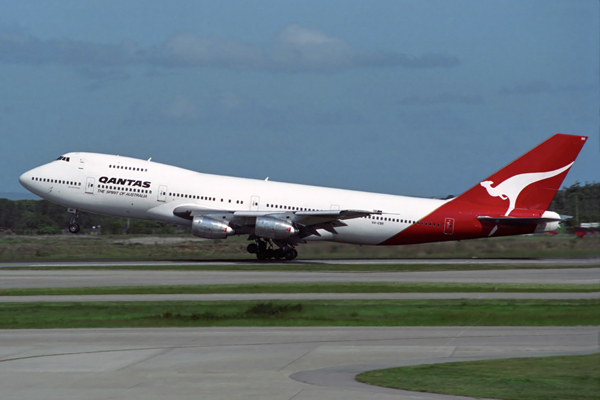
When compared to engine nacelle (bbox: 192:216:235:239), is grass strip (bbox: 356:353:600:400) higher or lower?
lower

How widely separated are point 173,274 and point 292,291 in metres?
8.23

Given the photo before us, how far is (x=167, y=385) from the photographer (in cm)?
1097

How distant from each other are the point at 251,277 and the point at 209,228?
822 centimetres

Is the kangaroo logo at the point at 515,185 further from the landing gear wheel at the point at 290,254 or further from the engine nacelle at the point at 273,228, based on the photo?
the engine nacelle at the point at 273,228

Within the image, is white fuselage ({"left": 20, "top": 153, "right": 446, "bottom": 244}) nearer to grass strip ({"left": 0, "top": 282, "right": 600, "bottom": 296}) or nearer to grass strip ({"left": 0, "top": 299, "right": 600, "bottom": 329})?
grass strip ({"left": 0, "top": 282, "right": 600, "bottom": 296})

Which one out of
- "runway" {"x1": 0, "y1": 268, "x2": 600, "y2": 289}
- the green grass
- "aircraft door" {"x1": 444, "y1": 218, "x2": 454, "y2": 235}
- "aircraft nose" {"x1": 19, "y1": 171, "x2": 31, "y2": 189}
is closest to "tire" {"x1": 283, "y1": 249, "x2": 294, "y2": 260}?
the green grass

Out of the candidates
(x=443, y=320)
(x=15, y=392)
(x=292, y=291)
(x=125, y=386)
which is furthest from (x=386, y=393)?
(x=292, y=291)

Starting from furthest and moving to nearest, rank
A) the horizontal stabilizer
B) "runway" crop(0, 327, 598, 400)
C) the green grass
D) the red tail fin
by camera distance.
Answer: the green grass, the red tail fin, the horizontal stabilizer, "runway" crop(0, 327, 598, 400)

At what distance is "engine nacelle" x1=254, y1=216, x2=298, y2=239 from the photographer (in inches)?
1479

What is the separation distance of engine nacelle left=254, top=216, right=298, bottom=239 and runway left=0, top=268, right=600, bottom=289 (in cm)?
488

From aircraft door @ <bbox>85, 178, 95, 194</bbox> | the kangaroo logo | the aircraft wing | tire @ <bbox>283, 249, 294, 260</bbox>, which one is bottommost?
tire @ <bbox>283, 249, 294, 260</bbox>

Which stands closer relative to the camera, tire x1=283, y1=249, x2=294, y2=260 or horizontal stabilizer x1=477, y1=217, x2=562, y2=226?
tire x1=283, y1=249, x2=294, y2=260

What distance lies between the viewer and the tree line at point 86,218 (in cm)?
6454

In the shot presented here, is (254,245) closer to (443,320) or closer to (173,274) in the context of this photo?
(173,274)
